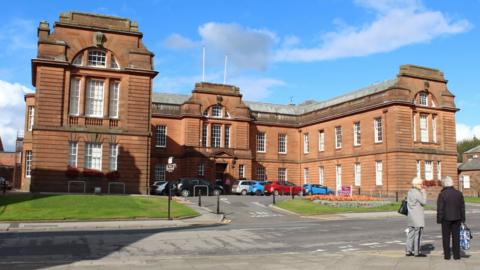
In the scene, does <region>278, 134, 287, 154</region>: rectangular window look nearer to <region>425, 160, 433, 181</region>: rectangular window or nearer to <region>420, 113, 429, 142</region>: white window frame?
<region>420, 113, 429, 142</region>: white window frame

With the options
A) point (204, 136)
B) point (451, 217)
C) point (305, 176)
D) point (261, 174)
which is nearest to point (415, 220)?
point (451, 217)

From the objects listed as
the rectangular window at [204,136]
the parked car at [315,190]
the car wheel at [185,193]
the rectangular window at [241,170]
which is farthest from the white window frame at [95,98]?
the parked car at [315,190]

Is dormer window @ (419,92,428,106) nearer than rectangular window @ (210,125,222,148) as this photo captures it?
Yes

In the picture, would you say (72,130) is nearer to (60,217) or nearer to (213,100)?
(60,217)

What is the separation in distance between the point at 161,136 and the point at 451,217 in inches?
1842

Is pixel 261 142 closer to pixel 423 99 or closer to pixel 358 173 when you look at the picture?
pixel 358 173

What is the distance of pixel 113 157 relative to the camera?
38.1 m

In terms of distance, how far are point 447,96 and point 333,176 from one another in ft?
48.8

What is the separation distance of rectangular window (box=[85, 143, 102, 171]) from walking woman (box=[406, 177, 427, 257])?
29.9m

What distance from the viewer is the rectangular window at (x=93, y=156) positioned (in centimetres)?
3760

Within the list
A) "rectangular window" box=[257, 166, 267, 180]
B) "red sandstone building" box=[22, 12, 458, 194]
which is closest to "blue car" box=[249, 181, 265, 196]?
"red sandstone building" box=[22, 12, 458, 194]

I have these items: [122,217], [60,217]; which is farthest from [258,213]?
[60,217]

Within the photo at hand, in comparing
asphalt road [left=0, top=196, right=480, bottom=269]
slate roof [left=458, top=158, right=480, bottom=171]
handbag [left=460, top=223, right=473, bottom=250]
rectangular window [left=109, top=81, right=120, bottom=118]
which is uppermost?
rectangular window [left=109, top=81, right=120, bottom=118]

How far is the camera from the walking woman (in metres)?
11.4
